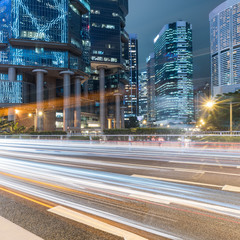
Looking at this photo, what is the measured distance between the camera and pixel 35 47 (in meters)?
68.8

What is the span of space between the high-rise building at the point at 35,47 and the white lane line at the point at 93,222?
207 ft

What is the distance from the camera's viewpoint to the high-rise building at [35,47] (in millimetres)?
65250

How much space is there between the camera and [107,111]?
359ft

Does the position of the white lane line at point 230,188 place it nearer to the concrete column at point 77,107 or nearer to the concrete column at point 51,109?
the concrete column at point 77,107

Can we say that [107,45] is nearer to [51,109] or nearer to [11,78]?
[51,109]

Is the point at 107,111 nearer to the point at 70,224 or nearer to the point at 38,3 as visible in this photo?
the point at 38,3

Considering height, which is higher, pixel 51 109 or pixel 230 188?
pixel 51 109

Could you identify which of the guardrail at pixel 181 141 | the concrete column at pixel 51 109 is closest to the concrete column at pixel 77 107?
the concrete column at pixel 51 109

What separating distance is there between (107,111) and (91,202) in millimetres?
104057

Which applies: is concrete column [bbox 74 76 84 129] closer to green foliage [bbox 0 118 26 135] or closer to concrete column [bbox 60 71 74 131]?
concrete column [bbox 60 71 74 131]

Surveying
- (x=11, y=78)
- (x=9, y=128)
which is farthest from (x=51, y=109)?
(x=9, y=128)

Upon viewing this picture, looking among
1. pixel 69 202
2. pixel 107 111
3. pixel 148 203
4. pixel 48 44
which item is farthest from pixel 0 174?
pixel 107 111

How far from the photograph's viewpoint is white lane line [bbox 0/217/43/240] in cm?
387

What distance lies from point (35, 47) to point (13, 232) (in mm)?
75531
